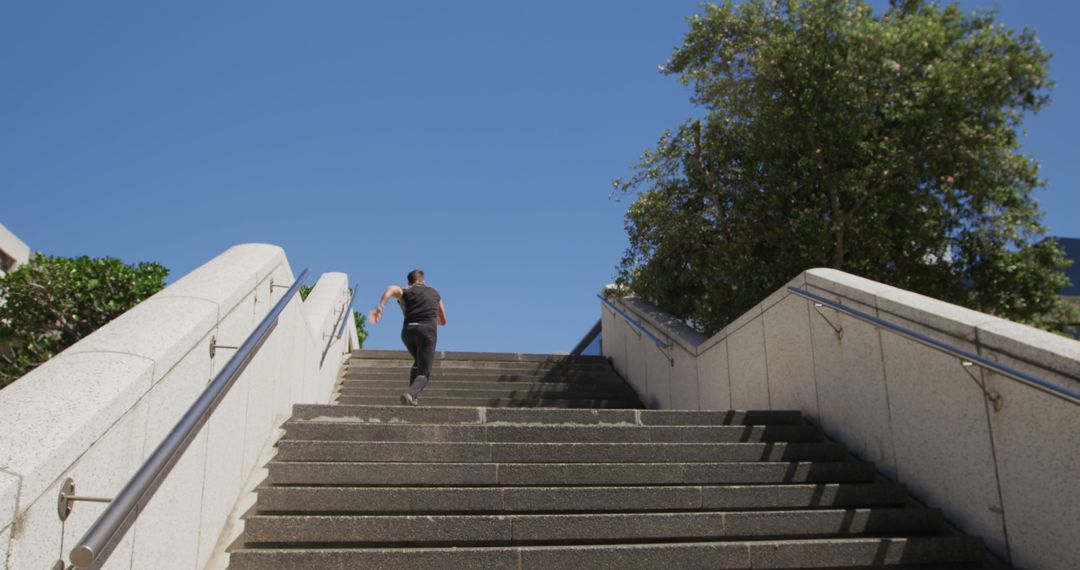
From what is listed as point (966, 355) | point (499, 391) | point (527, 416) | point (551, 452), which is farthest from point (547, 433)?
point (499, 391)

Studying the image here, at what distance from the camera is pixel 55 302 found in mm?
9188

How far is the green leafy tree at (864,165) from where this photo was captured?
901 cm

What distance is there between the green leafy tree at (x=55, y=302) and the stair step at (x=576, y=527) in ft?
21.5

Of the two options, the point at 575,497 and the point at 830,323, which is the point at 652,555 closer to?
the point at 575,497

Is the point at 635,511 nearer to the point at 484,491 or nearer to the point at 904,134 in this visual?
the point at 484,491

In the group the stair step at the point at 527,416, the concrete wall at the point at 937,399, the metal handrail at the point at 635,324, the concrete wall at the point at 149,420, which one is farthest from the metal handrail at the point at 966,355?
the concrete wall at the point at 149,420

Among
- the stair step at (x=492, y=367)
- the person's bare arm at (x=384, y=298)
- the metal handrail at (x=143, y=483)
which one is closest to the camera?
the metal handrail at (x=143, y=483)

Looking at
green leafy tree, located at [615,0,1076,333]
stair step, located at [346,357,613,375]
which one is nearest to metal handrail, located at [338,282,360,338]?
stair step, located at [346,357,613,375]

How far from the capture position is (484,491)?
4406mm

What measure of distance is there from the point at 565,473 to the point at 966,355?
96.9 inches

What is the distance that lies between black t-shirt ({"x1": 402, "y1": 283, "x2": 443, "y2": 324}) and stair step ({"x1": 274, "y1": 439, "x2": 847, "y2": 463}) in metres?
3.13

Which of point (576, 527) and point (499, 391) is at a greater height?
point (499, 391)

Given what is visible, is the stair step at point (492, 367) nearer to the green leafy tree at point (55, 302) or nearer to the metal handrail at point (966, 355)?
the green leafy tree at point (55, 302)

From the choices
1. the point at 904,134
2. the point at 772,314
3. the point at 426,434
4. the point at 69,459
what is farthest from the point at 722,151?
the point at 69,459
